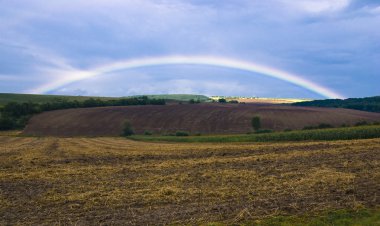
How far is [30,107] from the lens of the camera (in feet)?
360

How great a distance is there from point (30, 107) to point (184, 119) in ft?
158

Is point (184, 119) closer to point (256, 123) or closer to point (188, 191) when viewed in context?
point (256, 123)

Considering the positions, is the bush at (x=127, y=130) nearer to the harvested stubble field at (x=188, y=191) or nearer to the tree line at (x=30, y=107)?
the tree line at (x=30, y=107)

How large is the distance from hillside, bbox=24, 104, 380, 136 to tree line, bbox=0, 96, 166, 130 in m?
4.34

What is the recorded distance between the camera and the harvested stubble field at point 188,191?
13.9 meters

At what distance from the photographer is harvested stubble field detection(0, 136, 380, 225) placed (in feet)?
45.5

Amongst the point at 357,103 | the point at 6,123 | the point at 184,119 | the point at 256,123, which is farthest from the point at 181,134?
the point at 357,103

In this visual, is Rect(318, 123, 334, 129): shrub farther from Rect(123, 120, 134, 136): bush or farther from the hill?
the hill

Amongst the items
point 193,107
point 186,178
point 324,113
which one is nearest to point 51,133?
point 193,107

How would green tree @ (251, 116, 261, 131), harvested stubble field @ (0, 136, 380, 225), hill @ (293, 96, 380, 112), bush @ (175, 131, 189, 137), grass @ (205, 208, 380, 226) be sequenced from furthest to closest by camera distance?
1. hill @ (293, 96, 380, 112)
2. bush @ (175, 131, 189, 137)
3. green tree @ (251, 116, 261, 131)
4. harvested stubble field @ (0, 136, 380, 225)
5. grass @ (205, 208, 380, 226)

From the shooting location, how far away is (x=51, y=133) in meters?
87.2

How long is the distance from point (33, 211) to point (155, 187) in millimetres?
5953

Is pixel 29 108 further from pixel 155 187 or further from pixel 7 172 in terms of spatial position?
pixel 155 187

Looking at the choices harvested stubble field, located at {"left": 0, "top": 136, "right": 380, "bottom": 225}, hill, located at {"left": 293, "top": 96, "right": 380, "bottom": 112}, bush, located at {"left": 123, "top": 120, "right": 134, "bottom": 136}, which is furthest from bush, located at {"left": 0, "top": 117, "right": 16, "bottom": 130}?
hill, located at {"left": 293, "top": 96, "right": 380, "bottom": 112}
